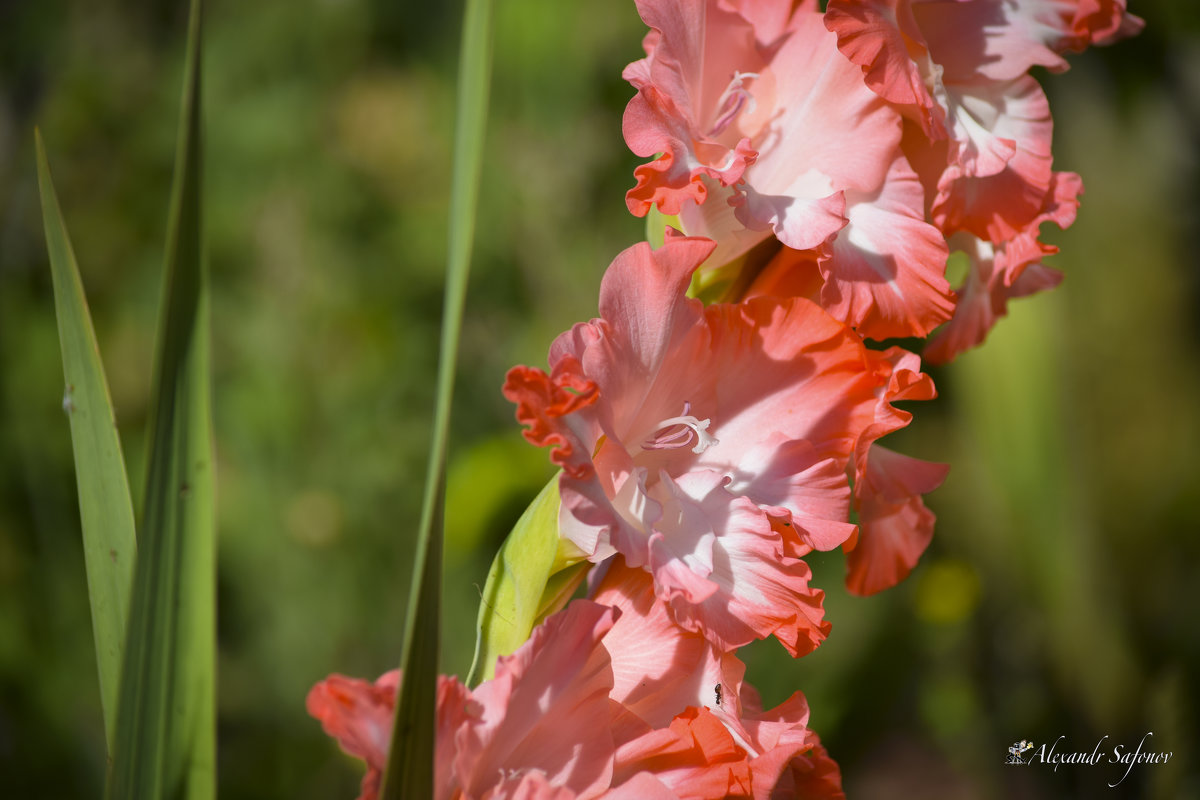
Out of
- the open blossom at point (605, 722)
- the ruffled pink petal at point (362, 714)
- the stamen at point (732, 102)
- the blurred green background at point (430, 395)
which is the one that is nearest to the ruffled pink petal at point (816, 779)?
the open blossom at point (605, 722)

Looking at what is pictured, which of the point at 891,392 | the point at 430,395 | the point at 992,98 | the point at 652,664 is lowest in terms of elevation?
the point at 430,395

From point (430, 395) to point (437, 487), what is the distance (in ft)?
5.27

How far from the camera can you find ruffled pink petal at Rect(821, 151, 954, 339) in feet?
1.57

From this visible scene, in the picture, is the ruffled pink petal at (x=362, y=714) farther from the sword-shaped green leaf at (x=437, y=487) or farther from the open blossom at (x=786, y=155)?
the open blossom at (x=786, y=155)

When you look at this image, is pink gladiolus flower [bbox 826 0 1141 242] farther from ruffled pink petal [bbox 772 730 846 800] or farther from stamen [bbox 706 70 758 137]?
ruffled pink petal [bbox 772 730 846 800]

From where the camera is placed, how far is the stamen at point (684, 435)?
468 millimetres

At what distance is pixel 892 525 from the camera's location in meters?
0.58

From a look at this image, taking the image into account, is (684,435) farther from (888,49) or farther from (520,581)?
(888,49)

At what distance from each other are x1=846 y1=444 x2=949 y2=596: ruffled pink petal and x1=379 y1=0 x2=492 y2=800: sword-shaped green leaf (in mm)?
299

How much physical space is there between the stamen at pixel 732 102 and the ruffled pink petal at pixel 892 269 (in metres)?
0.08

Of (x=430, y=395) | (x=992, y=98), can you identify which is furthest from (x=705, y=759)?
(x=430, y=395)

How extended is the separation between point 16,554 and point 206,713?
62.7 inches

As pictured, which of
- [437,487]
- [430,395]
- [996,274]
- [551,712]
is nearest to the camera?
[437,487]

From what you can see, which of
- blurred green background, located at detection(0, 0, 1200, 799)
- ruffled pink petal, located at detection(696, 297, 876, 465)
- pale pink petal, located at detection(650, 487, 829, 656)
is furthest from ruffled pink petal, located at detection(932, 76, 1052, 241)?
blurred green background, located at detection(0, 0, 1200, 799)
